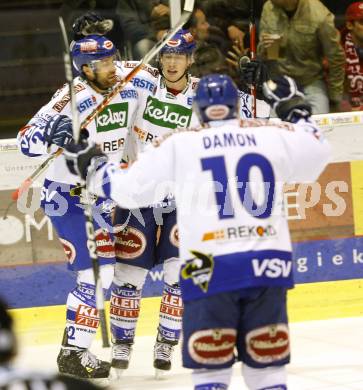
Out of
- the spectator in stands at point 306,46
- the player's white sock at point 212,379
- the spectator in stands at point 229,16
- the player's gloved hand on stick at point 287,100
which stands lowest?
the player's white sock at point 212,379

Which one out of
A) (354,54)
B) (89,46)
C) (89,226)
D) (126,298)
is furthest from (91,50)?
(354,54)

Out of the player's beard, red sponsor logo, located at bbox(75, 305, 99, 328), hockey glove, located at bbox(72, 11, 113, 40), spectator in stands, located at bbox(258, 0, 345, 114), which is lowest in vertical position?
red sponsor logo, located at bbox(75, 305, 99, 328)

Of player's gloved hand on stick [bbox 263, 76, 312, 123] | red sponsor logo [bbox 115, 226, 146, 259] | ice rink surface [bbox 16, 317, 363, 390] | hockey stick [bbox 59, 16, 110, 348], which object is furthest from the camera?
red sponsor logo [bbox 115, 226, 146, 259]

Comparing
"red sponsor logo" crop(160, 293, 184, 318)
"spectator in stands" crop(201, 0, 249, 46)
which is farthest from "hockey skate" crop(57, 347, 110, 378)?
"spectator in stands" crop(201, 0, 249, 46)

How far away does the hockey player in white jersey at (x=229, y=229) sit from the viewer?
166 inches

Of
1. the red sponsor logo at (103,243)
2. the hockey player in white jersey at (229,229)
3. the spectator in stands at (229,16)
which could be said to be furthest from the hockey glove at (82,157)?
the spectator in stands at (229,16)

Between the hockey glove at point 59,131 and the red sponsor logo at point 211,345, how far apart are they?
1.39 metres

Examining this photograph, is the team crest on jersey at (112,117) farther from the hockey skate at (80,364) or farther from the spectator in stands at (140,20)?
the spectator in stands at (140,20)

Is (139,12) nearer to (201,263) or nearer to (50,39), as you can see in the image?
(50,39)

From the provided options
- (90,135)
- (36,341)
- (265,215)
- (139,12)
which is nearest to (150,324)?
(36,341)

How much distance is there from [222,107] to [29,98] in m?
3.67

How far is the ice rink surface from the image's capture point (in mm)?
5668

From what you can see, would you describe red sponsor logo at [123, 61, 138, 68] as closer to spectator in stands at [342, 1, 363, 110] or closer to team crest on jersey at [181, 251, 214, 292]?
team crest on jersey at [181, 251, 214, 292]

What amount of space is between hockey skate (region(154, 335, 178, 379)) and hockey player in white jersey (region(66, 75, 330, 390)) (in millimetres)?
1607
